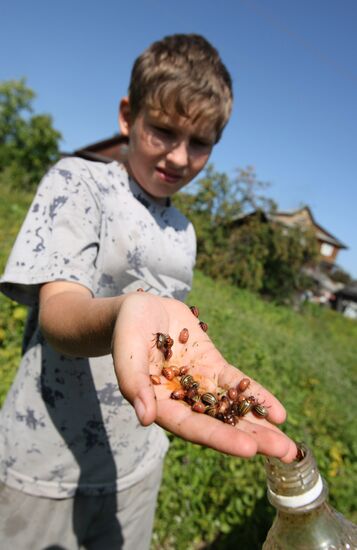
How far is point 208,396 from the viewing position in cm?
136

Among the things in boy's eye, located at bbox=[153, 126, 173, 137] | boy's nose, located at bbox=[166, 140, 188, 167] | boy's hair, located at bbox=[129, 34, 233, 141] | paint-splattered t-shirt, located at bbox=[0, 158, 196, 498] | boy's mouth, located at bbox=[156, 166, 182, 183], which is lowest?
Answer: paint-splattered t-shirt, located at bbox=[0, 158, 196, 498]

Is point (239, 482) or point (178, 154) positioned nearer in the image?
point (178, 154)

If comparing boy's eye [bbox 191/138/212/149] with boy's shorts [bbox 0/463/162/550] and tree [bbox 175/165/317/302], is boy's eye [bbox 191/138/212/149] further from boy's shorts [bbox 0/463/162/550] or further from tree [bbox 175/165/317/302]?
tree [bbox 175/165/317/302]

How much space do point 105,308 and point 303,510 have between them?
842mm

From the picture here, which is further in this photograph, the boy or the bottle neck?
the boy

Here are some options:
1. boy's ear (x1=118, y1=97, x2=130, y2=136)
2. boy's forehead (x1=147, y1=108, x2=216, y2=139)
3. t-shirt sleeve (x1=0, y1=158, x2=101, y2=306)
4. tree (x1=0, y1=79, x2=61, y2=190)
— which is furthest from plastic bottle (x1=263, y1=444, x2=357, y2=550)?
tree (x1=0, y1=79, x2=61, y2=190)

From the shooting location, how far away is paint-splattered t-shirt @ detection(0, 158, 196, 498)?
181 centimetres

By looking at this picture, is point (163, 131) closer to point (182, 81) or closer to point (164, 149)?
point (164, 149)

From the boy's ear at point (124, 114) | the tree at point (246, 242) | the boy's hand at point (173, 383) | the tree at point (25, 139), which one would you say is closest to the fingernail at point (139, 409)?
the boy's hand at point (173, 383)

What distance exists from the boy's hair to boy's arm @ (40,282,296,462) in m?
1.24

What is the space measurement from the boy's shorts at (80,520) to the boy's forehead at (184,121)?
2.11 metres

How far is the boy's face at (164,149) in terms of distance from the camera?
2.28 meters

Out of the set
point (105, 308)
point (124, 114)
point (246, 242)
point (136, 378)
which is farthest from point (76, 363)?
point (246, 242)

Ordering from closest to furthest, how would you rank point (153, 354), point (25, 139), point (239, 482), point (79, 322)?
point (153, 354) → point (79, 322) → point (239, 482) → point (25, 139)
